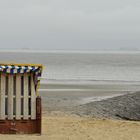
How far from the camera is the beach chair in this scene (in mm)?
10266

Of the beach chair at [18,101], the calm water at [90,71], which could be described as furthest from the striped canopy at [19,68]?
the calm water at [90,71]

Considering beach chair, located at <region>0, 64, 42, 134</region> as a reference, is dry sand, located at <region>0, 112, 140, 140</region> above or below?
below

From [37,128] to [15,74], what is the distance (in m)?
1.44

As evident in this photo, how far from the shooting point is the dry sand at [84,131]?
1061 centimetres

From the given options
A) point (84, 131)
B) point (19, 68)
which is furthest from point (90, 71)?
point (19, 68)

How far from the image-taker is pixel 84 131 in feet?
38.8

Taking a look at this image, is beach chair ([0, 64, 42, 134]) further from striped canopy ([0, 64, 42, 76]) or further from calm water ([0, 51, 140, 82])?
calm water ([0, 51, 140, 82])

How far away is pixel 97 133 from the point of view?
455 inches

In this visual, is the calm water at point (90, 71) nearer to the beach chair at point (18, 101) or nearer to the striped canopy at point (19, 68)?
the beach chair at point (18, 101)

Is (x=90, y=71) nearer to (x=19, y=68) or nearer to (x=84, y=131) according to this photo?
(x=84, y=131)

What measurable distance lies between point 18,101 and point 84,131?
239 centimetres

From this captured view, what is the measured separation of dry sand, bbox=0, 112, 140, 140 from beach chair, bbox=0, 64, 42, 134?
0.38 meters

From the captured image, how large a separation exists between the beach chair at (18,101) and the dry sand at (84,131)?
1.26ft

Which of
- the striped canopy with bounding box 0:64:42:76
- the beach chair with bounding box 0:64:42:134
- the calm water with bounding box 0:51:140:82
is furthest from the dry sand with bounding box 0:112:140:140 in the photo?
the calm water with bounding box 0:51:140:82
